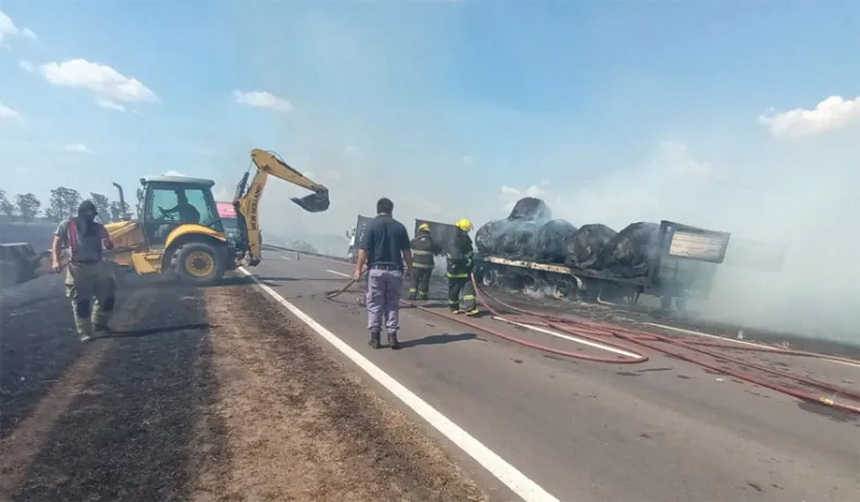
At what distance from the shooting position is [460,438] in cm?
387

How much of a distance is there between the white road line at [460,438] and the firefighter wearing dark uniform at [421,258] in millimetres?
4307

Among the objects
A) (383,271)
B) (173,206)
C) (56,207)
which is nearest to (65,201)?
(56,207)

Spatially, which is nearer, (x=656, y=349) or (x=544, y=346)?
(x=544, y=346)

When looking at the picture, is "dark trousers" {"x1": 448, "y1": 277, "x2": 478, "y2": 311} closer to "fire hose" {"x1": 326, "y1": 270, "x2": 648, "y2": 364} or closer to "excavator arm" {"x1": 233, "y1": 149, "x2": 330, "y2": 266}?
"fire hose" {"x1": 326, "y1": 270, "x2": 648, "y2": 364}

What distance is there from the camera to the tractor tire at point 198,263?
40.6ft

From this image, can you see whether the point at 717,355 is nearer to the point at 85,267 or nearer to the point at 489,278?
the point at 85,267

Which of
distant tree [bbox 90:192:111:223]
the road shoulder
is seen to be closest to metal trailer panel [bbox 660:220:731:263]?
the road shoulder

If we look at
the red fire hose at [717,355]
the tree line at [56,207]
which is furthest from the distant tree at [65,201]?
the red fire hose at [717,355]

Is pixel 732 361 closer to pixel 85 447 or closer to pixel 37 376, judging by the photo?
pixel 85 447

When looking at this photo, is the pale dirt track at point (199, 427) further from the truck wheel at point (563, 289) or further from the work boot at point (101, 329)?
the truck wheel at point (563, 289)

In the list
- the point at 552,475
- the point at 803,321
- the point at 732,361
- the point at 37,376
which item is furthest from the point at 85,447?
the point at 803,321

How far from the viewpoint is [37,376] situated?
16.7 ft

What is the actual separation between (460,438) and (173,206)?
37.7 ft

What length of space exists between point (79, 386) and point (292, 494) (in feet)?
10.1
